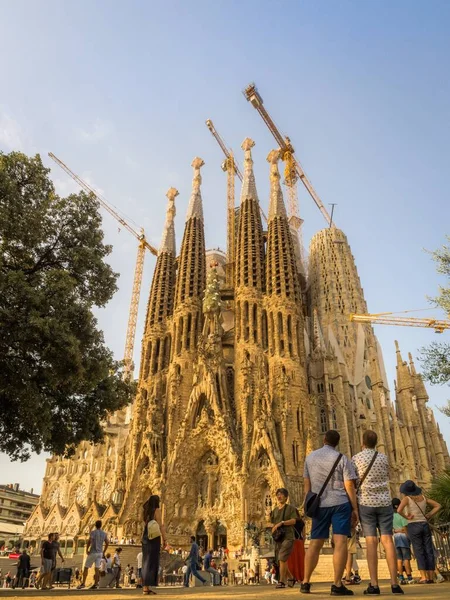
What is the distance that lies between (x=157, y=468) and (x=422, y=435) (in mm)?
23151

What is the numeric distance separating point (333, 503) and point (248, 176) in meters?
42.1

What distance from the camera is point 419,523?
7.02 metres

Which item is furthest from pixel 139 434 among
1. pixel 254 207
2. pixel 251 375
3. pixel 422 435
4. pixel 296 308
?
pixel 422 435

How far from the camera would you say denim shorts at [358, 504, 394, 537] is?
5.16m

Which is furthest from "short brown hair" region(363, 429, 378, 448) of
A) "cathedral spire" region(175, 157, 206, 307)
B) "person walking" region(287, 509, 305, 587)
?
"cathedral spire" region(175, 157, 206, 307)

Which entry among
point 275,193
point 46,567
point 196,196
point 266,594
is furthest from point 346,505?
point 196,196

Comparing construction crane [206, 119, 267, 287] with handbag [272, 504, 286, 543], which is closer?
handbag [272, 504, 286, 543]

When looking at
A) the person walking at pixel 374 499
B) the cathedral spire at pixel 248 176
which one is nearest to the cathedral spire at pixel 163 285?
the cathedral spire at pixel 248 176

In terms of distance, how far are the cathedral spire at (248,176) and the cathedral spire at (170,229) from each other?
25.8ft

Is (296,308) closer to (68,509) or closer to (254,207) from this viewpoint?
(254,207)

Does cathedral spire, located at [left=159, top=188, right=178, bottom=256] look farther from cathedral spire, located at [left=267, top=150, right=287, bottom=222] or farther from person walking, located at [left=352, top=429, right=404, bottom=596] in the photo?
person walking, located at [left=352, top=429, right=404, bottom=596]

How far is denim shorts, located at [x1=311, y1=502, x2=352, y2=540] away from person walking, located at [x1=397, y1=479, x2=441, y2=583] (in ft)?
8.66

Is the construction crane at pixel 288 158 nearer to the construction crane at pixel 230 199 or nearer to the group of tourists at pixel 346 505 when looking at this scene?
the construction crane at pixel 230 199

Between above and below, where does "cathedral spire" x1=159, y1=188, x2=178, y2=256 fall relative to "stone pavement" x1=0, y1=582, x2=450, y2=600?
above
